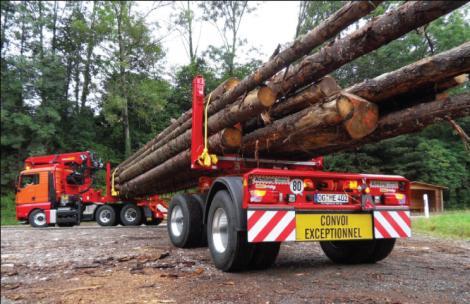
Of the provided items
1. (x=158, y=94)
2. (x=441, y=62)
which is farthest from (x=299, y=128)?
(x=158, y=94)

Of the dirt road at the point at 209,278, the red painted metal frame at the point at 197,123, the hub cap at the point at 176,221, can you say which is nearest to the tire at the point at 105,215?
the dirt road at the point at 209,278

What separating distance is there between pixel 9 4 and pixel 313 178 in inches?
170

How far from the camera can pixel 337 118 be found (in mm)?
4434

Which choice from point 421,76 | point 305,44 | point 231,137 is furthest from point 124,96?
point 421,76

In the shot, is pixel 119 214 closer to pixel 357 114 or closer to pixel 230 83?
pixel 230 83

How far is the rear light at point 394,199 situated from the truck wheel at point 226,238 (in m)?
2.07

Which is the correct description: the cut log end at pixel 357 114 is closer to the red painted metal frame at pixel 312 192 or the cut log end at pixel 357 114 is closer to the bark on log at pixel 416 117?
the bark on log at pixel 416 117

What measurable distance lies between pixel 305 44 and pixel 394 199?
9.03ft

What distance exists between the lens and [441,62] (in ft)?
12.0

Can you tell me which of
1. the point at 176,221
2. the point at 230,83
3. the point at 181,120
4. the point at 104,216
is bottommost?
the point at 104,216

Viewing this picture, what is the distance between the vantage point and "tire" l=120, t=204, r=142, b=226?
15.5 m

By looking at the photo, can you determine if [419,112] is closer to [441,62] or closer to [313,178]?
[441,62]

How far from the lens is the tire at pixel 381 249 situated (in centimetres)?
594

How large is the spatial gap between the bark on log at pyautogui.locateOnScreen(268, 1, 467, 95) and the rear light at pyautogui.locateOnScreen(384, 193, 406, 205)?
2.13 m
